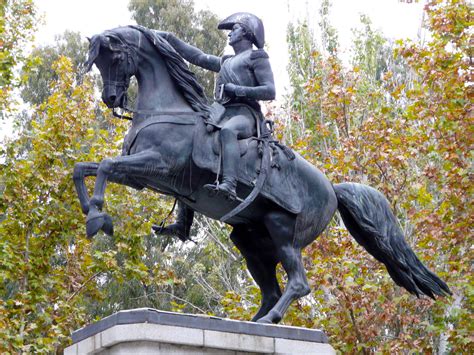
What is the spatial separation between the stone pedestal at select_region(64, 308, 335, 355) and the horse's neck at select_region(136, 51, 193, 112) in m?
2.05

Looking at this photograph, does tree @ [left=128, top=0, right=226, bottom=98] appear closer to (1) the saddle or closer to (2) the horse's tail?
(2) the horse's tail

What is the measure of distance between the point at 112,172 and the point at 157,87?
107 cm

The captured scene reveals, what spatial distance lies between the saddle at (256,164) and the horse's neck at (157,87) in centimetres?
29

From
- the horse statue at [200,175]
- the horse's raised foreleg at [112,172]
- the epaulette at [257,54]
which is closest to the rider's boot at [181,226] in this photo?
the horse statue at [200,175]

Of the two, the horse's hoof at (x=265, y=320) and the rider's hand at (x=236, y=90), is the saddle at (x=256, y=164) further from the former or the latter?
the horse's hoof at (x=265, y=320)

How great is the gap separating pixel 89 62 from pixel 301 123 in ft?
47.1

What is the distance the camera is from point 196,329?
8.62 meters

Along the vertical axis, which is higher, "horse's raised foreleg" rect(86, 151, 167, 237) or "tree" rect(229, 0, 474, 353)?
"tree" rect(229, 0, 474, 353)

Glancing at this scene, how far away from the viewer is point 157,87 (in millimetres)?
9859

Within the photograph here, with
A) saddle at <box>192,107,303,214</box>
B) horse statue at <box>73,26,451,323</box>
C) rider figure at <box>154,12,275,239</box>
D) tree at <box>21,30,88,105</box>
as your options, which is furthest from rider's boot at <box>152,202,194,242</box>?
tree at <box>21,30,88,105</box>

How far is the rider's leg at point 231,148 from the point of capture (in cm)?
942

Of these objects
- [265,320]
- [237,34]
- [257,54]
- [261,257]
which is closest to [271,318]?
[265,320]

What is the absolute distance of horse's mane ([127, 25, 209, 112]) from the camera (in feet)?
32.5

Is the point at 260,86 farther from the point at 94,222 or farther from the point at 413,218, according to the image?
the point at 413,218
